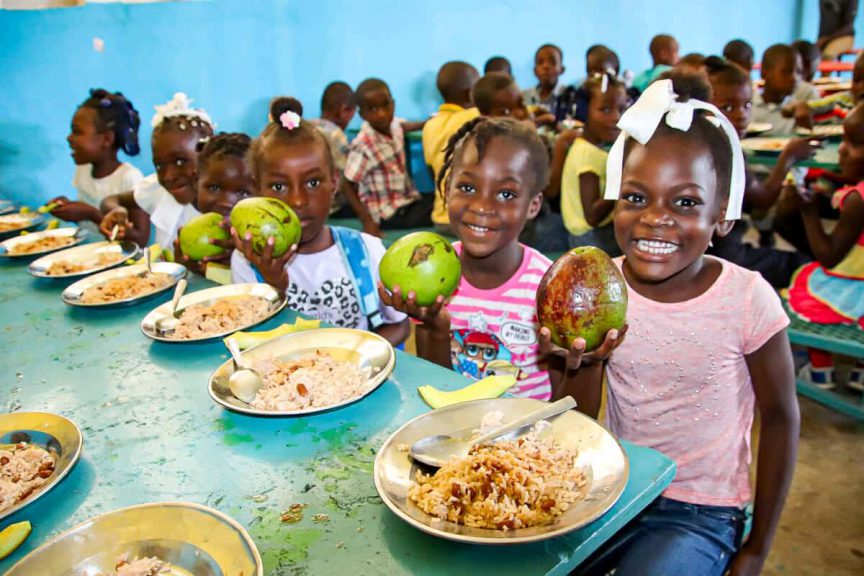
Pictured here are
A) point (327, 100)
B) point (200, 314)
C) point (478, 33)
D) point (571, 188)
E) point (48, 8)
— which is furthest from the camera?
point (478, 33)

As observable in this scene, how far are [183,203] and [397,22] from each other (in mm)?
3239

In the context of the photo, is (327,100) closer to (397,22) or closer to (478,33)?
(397,22)

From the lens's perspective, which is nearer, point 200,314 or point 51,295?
point 200,314

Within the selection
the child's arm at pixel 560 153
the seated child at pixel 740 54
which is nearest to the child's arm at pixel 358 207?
the child's arm at pixel 560 153

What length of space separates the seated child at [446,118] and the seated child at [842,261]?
1.92m

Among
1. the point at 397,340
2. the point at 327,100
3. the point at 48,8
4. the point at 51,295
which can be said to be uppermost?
the point at 48,8

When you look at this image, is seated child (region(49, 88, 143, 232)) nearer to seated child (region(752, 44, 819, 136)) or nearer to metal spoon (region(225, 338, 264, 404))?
metal spoon (region(225, 338, 264, 404))

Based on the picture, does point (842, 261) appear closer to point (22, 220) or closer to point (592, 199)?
point (592, 199)

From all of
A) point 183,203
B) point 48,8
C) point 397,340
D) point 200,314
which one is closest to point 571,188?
point 397,340

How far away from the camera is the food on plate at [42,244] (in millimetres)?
2604

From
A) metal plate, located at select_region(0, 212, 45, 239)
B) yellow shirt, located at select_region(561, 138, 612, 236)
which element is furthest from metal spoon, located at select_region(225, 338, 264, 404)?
yellow shirt, located at select_region(561, 138, 612, 236)

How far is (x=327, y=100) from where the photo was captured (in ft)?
15.9

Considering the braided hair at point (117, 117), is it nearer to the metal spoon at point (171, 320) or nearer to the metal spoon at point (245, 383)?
the metal spoon at point (171, 320)

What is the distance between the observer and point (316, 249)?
2.17 metres
